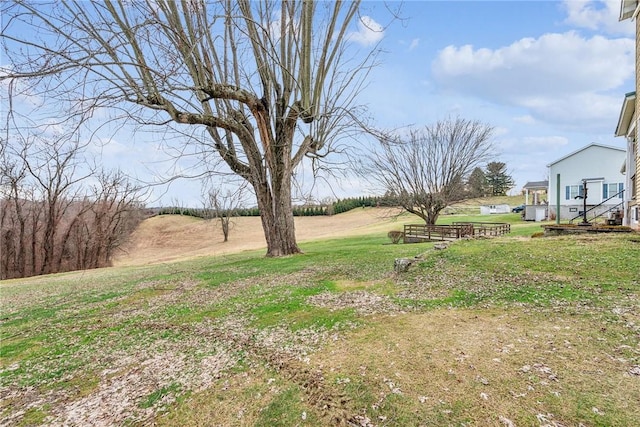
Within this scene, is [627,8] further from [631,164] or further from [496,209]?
[496,209]

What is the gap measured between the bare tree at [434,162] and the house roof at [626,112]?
805 centimetres

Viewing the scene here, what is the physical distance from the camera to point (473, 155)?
2166 cm

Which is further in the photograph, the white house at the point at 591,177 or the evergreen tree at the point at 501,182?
the evergreen tree at the point at 501,182

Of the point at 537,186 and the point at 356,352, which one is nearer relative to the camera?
the point at 356,352

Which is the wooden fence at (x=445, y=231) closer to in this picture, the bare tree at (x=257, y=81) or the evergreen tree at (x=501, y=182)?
the bare tree at (x=257, y=81)

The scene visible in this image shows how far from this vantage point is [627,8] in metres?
10.9

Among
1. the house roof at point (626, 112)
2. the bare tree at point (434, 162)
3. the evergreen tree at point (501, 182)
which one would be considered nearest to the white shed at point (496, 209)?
the evergreen tree at point (501, 182)

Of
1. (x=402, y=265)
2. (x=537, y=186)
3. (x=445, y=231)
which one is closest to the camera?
(x=402, y=265)

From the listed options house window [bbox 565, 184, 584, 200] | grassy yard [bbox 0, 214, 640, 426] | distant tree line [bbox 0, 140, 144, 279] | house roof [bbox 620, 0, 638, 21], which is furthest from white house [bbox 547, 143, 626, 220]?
distant tree line [bbox 0, 140, 144, 279]

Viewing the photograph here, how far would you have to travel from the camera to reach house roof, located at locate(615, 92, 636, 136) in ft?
36.1

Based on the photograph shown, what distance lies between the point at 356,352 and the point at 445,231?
1534 cm

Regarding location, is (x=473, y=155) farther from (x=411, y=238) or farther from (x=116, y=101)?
(x=116, y=101)

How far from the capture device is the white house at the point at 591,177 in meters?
24.1

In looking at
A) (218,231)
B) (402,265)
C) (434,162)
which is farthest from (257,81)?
(218,231)
